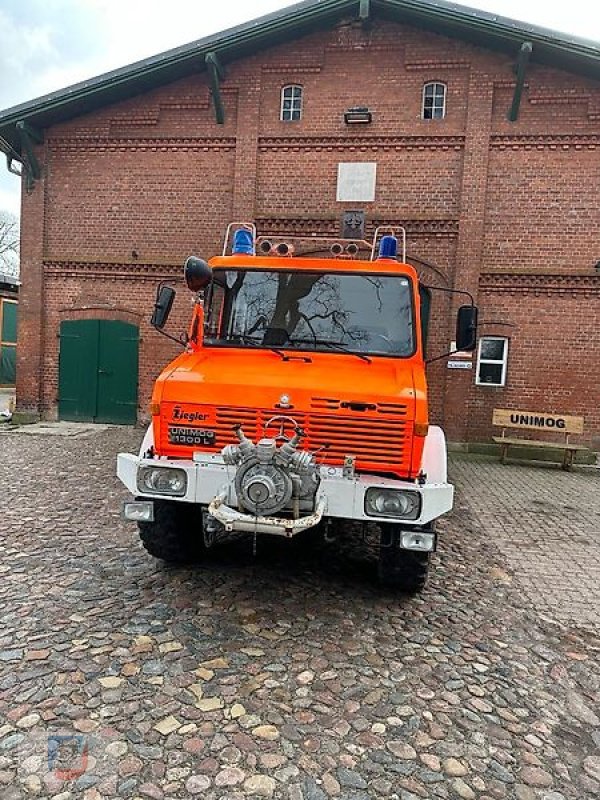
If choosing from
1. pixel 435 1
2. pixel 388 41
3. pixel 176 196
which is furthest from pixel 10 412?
pixel 435 1

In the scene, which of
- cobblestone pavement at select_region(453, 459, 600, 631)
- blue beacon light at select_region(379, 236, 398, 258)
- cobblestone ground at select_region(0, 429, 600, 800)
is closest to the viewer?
cobblestone ground at select_region(0, 429, 600, 800)

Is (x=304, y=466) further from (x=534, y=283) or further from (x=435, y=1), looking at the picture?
(x=435, y=1)

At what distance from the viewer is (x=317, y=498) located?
12.2 feet

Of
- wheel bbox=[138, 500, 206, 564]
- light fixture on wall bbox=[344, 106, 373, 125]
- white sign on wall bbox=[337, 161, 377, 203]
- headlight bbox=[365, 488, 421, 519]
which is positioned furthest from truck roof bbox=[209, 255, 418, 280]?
light fixture on wall bbox=[344, 106, 373, 125]

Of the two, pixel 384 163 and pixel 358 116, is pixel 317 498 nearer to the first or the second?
pixel 384 163

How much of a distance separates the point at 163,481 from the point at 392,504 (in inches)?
60.5

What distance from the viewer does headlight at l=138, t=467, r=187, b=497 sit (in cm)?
391

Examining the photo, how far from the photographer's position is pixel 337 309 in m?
4.87

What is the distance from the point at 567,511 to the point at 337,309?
491cm

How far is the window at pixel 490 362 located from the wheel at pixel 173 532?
836 cm

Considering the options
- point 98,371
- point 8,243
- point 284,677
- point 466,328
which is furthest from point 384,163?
point 8,243

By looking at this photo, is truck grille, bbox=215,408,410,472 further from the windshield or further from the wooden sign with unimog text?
the wooden sign with unimog text

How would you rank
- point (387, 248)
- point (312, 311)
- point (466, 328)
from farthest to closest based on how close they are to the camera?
point (387, 248)
point (466, 328)
point (312, 311)

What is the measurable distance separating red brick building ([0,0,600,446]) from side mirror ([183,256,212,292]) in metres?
7.57
